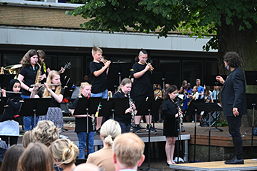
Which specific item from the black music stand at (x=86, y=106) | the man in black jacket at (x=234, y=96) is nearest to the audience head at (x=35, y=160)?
the black music stand at (x=86, y=106)

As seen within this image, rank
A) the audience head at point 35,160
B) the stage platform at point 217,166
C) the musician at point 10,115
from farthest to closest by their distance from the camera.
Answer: the stage platform at point 217,166 < the musician at point 10,115 < the audience head at point 35,160

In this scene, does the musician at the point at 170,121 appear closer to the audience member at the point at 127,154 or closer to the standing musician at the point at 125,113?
the standing musician at the point at 125,113

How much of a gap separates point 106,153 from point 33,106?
427cm

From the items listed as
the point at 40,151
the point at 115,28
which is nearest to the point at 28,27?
the point at 115,28

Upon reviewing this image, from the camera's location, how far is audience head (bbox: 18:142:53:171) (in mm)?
5234

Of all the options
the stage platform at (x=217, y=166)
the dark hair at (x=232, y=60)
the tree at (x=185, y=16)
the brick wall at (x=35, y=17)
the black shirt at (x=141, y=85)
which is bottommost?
the stage platform at (x=217, y=166)

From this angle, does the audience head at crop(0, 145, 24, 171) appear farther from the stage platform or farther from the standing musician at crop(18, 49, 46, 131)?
the standing musician at crop(18, 49, 46, 131)

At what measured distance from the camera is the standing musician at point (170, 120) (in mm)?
13069

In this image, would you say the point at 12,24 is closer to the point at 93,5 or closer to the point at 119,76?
the point at 93,5

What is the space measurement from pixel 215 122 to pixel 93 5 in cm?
489

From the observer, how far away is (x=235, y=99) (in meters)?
11.0

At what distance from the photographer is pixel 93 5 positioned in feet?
48.3

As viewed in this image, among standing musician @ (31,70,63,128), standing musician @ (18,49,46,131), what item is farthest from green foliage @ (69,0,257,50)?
standing musician @ (31,70,63,128)

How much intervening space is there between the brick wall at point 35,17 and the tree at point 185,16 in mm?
7654
